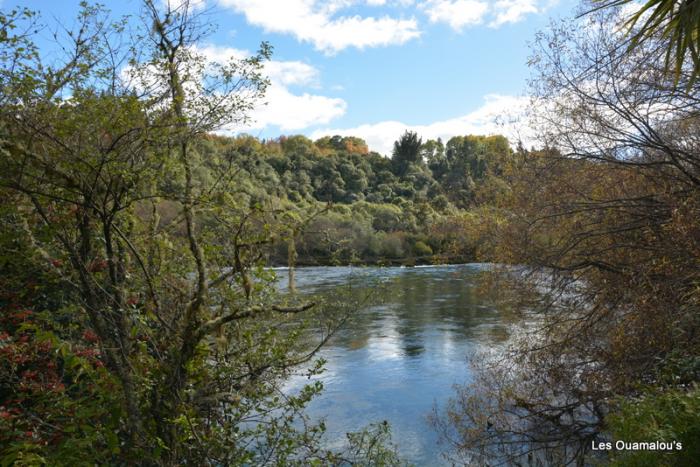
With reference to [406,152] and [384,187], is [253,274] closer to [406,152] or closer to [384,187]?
[384,187]

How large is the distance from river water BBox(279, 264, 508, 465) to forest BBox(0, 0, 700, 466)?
1.34ft

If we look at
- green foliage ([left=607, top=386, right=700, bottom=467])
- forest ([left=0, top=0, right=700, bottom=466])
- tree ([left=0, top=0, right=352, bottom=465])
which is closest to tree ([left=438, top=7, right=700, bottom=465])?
forest ([left=0, top=0, right=700, bottom=466])

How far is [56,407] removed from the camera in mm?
4047

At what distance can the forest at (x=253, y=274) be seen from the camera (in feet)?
12.5

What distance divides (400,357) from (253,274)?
9.23 m

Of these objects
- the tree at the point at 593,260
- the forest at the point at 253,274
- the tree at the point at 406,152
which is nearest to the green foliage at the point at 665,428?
the forest at the point at 253,274

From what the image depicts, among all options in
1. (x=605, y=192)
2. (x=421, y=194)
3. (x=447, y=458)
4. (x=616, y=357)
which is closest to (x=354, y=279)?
(x=447, y=458)

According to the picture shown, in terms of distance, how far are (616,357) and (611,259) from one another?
1.59m

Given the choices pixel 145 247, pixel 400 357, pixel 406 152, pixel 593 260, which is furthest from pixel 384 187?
pixel 145 247

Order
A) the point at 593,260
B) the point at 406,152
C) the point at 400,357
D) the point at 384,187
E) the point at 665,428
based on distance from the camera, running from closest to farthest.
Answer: the point at 665,428 < the point at 593,260 < the point at 400,357 < the point at 384,187 < the point at 406,152

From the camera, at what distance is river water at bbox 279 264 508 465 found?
323 inches

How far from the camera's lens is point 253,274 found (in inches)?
178

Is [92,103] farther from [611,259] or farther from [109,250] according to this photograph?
[611,259]

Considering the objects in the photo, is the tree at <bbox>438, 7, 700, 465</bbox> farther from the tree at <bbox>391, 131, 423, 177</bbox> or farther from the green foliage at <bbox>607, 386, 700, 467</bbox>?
the tree at <bbox>391, 131, 423, 177</bbox>
